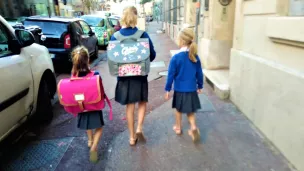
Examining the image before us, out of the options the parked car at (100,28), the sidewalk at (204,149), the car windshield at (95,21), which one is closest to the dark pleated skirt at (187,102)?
the sidewalk at (204,149)

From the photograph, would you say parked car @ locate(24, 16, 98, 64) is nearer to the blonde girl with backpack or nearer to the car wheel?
the car wheel

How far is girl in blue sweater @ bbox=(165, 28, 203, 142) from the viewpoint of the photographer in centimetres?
315

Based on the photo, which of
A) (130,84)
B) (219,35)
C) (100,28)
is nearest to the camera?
(130,84)

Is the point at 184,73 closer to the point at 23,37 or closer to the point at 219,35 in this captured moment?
the point at 23,37

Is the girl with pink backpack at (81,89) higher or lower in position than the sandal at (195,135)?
higher

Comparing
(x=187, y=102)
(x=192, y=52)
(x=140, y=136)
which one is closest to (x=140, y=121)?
(x=140, y=136)

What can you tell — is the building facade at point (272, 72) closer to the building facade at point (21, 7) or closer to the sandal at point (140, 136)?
the sandal at point (140, 136)

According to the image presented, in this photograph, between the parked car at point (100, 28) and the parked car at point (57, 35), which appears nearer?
the parked car at point (57, 35)

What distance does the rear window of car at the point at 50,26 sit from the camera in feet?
24.3

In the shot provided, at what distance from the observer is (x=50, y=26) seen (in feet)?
24.5

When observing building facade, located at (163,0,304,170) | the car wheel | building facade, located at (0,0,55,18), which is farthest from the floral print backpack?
building facade, located at (0,0,55,18)

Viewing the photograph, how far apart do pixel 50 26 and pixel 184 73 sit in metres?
5.63

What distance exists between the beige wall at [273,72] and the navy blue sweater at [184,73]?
89cm

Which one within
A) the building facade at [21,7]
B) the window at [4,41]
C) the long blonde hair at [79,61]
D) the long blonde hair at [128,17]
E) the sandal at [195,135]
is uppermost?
the building facade at [21,7]
